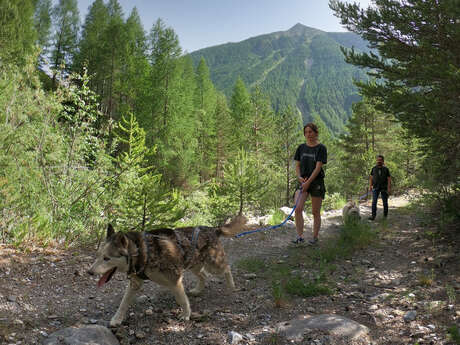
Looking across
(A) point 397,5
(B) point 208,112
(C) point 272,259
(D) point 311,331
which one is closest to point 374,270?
(C) point 272,259

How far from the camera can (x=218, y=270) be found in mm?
3781

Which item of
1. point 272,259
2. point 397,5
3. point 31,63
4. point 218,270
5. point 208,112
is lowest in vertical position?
point 272,259

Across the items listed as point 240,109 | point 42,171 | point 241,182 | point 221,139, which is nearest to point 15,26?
point 221,139

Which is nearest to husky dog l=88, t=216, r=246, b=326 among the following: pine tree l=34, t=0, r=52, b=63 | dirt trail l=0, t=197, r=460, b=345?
dirt trail l=0, t=197, r=460, b=345

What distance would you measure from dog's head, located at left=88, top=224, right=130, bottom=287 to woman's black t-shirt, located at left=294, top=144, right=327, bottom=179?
13.7 ft

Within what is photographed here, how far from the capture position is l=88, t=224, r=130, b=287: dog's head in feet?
8.96

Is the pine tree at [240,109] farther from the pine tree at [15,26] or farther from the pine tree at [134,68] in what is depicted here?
the pine tree at [15,26]

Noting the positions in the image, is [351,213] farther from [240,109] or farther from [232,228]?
[240,109]

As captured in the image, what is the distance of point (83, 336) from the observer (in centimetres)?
259

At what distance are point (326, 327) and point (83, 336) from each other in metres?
2.33

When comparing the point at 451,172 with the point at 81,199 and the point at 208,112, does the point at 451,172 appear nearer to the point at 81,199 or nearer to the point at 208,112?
the point at 81,199

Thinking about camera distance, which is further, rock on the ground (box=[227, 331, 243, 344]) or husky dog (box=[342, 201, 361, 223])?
husky dog (box=[342, 201, 361, 223])

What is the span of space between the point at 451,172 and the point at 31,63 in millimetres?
8322

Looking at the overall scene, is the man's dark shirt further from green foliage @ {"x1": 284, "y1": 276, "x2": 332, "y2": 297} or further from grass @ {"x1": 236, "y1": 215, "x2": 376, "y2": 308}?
green foliage @ {"x1": 284, "y1": 276, "x2": 332, "y2": 297}
